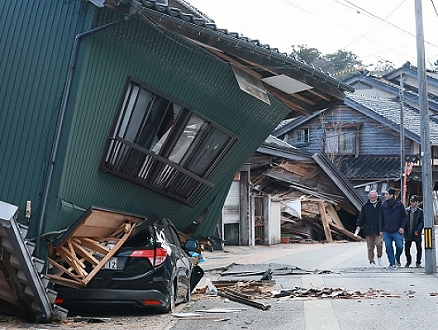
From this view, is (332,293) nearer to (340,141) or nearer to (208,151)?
(208,151)

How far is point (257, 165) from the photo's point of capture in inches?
1080

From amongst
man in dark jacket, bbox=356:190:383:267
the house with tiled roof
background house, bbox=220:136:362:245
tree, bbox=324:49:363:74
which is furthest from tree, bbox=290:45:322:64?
man in dark jacket, bbox=356:190:383:267

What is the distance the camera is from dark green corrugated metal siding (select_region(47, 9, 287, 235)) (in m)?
10.4

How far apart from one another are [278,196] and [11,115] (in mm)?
22471

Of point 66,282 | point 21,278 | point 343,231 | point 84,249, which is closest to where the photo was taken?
point 21,278

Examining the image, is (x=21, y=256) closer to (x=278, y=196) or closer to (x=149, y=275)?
(x=149, y=275)

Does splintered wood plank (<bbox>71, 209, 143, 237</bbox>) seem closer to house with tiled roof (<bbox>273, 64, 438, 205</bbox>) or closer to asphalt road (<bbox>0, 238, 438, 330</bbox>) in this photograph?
asphalt road (<bbox>0, 238, 438, 330</bbox>)

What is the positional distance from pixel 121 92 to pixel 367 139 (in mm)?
36069

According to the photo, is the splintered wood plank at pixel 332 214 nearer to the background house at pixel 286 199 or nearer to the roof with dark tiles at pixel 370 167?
the background house at pixel 286 199

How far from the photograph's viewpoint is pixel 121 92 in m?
11.2

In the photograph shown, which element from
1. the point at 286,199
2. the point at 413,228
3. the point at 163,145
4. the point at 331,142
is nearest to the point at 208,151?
the point at 163,145

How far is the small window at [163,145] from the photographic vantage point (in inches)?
460

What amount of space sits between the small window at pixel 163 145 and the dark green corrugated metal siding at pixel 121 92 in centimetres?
18

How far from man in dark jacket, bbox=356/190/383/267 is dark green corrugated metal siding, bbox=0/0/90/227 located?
10.2 metres
